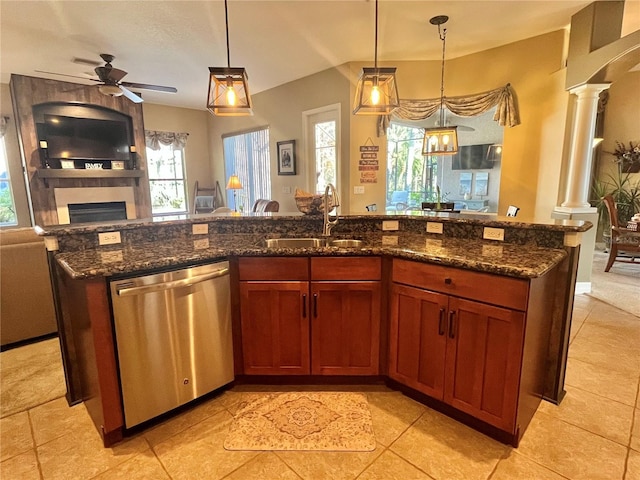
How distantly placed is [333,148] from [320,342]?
→ 365cm

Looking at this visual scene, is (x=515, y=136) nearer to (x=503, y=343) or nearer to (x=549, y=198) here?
(x=549, y=198)

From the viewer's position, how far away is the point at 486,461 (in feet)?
5.29

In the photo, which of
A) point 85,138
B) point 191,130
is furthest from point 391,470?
point 191,130

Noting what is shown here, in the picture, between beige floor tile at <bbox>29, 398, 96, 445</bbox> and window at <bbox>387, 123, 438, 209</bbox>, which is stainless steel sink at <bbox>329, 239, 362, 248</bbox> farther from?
window at <bbox>387, 123, 438, 209</bbox>

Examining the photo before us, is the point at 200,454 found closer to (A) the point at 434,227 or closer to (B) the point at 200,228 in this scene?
(B) the point at 200,228

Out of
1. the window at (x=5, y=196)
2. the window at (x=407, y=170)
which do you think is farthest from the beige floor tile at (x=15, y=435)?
the window at (x=407, y=170)

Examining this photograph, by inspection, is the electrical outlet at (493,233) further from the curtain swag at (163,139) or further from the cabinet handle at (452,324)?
the curtain swag at (163,139)

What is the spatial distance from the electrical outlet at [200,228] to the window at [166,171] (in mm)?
5204

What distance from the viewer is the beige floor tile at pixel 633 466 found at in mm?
1521

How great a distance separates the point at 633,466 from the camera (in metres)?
1.58

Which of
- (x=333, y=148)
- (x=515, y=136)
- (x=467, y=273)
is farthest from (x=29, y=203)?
(x=515, y=136)

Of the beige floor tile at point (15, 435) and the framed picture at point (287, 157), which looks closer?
the beige floor tile at point (15, 435)

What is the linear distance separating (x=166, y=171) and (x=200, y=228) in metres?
5.78

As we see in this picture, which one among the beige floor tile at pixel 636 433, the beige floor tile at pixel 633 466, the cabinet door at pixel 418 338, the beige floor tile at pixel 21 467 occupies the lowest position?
the beige floor tile at pixel 21 467
